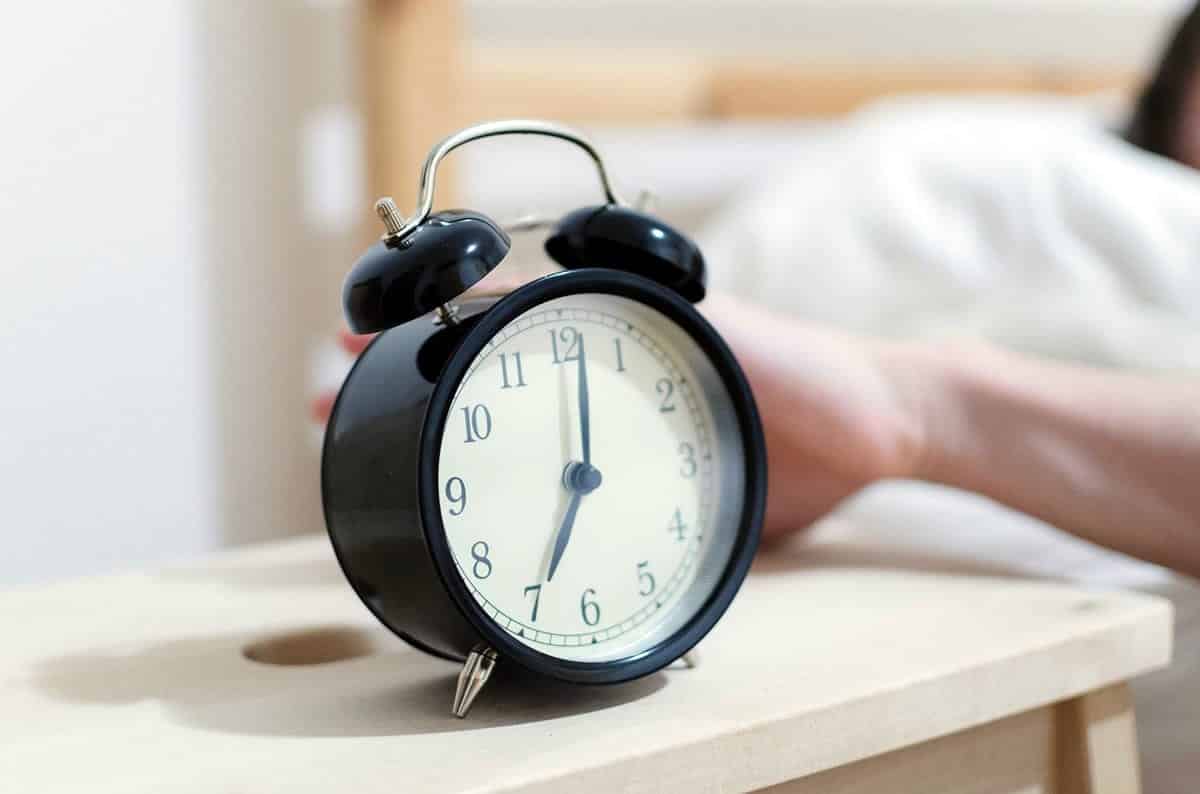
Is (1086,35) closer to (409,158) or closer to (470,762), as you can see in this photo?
(409,158)

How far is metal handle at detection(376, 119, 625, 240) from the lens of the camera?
54 cm

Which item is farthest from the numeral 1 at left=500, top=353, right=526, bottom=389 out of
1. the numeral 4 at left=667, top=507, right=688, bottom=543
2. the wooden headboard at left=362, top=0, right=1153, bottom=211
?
the wooden headboard at left=362, top=0, right=1153, bottom=211

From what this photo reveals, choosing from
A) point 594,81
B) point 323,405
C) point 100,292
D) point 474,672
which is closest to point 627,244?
point 474,672

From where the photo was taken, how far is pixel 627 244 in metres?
0.59

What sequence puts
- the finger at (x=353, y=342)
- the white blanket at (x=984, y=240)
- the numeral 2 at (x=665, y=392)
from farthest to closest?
the white blanket at (x=984, y=240) < the finger at (x=353, y=342) < the numeral 2 at (x=665, y=392)

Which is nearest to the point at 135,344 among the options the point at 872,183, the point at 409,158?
the point at 409,158

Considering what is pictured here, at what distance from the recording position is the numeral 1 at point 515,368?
559mm

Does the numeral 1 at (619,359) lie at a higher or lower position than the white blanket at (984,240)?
higher

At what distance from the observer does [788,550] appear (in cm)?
85

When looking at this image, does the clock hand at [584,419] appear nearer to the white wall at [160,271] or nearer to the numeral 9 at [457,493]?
the numeral 9 at [457,493]

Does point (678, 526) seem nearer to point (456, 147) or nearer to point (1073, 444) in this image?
point (456, 147)

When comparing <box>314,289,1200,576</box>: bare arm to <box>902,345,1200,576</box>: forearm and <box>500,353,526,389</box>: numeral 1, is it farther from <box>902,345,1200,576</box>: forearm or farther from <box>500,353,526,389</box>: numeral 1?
<box>500,353,526,389</box>: numeral 1

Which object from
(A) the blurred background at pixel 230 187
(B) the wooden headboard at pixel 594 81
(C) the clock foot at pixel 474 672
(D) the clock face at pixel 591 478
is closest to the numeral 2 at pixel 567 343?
(D) the clock face at pixel 591 478

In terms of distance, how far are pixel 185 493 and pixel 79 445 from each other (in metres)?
0.13
